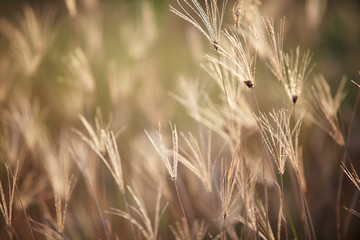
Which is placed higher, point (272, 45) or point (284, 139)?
point (272, 45)

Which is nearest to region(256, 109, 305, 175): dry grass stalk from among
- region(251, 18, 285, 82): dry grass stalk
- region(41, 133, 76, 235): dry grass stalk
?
region(251, 18, 285, 82): dry grass stalk

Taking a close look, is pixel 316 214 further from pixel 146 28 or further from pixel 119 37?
pixel 119 37

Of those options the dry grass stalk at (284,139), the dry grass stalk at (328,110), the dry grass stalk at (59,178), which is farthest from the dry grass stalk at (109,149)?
the dry grass stalk at (328,110)

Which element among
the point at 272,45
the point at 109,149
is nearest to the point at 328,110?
the point at 272,45

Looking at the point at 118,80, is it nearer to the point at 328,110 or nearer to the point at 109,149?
the point at 109,149

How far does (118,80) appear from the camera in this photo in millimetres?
1238

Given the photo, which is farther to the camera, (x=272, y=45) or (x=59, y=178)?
(x=59, y=178)

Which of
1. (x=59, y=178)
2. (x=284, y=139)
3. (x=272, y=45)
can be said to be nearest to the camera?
(x=284, y=139)

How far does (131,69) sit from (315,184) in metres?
1.05

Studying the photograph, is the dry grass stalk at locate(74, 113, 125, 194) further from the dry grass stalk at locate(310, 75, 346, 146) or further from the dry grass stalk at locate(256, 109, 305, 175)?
the dry grass stalk at locate(310, 75, 346, 146)

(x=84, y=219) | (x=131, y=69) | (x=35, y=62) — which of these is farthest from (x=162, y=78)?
(x=84, y=219)

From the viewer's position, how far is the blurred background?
3.59ft

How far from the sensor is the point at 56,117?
1538mm

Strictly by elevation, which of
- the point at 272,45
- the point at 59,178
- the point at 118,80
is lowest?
the point at 59,178
